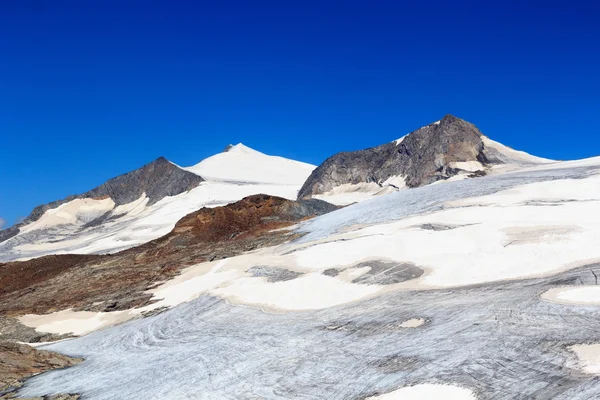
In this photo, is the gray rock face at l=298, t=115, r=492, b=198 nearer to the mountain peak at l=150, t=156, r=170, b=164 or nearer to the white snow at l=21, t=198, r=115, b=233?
the mountain peak at l=150, t=156, r=170, b=164

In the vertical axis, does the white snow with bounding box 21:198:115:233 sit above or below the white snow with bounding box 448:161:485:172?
above

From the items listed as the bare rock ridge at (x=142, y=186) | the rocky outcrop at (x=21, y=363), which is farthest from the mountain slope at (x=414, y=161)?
the rocky outcrop at (x=21, y=363)

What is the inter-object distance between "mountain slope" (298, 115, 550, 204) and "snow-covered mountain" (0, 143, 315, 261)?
865cm

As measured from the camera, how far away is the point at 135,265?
34312 millimetres

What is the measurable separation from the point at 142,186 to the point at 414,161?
→ 5561 centimetres

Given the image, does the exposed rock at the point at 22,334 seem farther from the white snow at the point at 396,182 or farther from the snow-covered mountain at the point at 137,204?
the white snow at the point at 396,182

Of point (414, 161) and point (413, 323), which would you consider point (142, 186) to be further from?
point (413, 323)

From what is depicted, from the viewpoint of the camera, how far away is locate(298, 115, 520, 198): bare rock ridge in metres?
94.3

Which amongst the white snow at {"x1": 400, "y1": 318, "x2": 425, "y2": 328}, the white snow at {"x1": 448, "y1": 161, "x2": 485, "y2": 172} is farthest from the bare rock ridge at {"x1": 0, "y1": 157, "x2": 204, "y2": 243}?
the white snow at {"x1": 400, "y1": 318, "x2": 425, "y2": 328}

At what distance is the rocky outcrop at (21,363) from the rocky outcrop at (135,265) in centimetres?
623

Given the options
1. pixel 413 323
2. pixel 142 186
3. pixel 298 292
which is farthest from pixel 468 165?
pixel 413 323

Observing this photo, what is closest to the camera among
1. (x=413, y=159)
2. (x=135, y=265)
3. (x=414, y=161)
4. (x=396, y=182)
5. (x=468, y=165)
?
(x=135, y=265)

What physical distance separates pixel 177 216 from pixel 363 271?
66.6m

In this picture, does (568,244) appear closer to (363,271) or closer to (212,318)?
(363,271)
